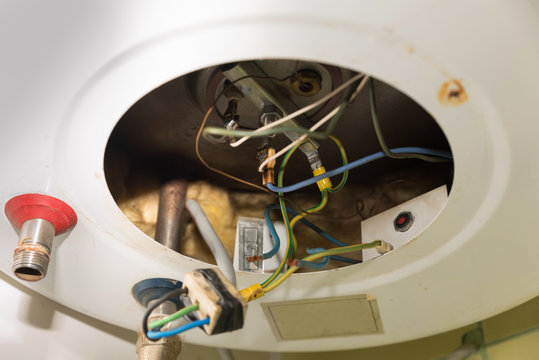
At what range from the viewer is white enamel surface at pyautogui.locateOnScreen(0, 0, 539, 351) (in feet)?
1.55

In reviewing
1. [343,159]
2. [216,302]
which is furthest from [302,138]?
[216,302]

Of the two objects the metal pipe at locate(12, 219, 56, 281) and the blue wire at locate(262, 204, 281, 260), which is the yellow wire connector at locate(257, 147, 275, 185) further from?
the metal pipe at locate(12, 219, 56, 281)

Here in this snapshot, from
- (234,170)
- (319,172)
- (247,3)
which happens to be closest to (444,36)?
(247,3)

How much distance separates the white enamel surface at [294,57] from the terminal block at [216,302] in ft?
0.47

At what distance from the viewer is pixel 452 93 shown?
511mm

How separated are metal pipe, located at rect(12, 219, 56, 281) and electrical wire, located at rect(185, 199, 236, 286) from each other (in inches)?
8.0

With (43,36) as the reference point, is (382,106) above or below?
above

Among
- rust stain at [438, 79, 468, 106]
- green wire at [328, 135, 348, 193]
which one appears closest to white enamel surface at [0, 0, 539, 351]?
rust stain at [438, 79, 468, 106]

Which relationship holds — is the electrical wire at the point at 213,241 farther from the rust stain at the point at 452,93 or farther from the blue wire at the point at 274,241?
the rust stain at the point at 452,93

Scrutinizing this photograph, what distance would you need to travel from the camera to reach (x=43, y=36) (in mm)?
493

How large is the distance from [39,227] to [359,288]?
41 centimetres

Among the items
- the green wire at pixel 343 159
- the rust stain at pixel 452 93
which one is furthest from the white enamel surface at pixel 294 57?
the green wire at pixel 343 159

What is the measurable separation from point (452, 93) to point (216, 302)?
0.30 meters

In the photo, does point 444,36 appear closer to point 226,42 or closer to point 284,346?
point 226,42
